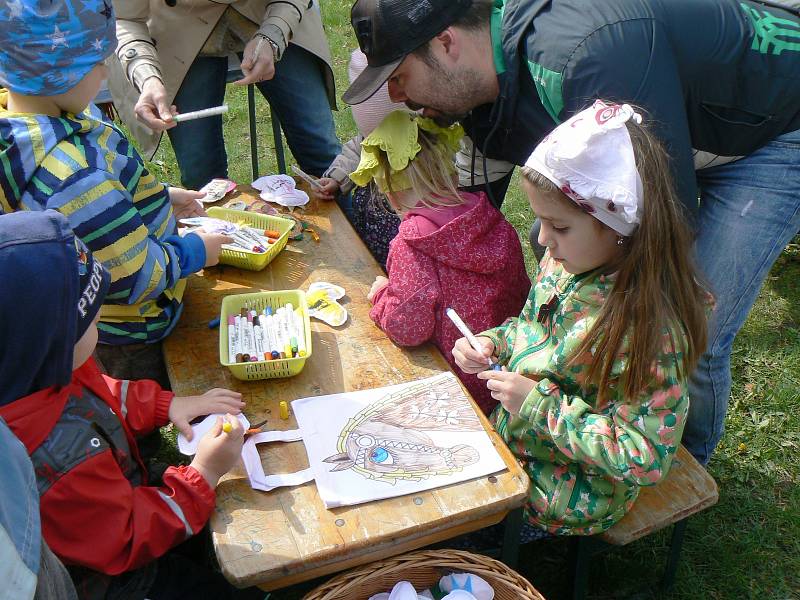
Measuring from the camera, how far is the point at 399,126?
2.49 metres

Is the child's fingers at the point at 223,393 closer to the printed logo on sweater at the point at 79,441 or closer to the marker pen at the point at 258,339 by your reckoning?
the marker pen at the point at 258,339

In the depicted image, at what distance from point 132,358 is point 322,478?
94 cm

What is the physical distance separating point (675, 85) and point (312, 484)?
1.44 metres

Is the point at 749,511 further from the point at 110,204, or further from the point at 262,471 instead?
the point at 110,204

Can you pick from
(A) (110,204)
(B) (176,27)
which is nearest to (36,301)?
(A) (110,204)

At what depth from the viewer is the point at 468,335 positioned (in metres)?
2.12

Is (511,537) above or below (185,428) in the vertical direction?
below

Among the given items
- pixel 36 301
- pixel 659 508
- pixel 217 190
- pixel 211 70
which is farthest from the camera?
pixel 211 70

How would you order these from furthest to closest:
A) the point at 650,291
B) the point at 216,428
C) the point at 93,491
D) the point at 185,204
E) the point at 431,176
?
1. the point at 185,204
2. the point at 431,176
3. the point at 216,428
4. the point at 650,291
5. the point at 93,491

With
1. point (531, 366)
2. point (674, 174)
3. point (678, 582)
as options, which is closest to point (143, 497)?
point (531, 366)

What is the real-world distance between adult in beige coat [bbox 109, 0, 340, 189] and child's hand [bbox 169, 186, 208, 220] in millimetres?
321

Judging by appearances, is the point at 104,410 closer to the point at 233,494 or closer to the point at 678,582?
the point at 233,494

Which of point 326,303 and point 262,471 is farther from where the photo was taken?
point 326,303

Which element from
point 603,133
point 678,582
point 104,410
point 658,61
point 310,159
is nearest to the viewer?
point 603,133
